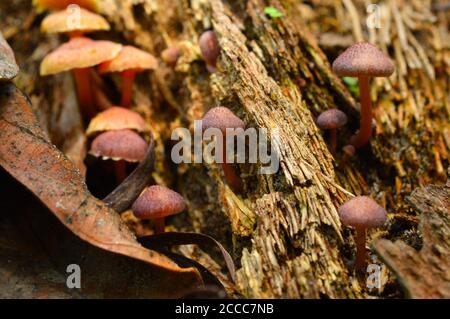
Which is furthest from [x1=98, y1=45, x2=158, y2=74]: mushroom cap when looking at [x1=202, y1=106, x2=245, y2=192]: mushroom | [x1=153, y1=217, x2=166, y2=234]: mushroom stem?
[x1=153, y1=217, x2=166, y2=234]: mushroom stem

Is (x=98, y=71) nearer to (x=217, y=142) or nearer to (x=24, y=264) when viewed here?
(x=217, y=142)

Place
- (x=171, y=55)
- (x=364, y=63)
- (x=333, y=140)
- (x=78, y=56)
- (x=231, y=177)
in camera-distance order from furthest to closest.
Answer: (x=171, y=55)
(x=78, y=56)
(x=333, y=140)
(x=231, y=177)
(x=364, y=63)

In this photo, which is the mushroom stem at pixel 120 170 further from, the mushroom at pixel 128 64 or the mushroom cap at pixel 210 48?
the mushroom cap at pixel 210 48

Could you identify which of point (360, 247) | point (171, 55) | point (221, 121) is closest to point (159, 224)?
point (221, 121)

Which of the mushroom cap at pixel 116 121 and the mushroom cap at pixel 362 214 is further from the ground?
the mushroom cap at pixel 362 214

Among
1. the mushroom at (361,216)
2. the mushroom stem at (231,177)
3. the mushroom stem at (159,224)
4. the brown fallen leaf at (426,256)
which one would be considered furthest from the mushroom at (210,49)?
the brown fallen leaf at (426,256)

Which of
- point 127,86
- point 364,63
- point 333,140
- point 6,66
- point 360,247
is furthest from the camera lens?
point 127,86

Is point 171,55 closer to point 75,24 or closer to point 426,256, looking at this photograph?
point 75,24

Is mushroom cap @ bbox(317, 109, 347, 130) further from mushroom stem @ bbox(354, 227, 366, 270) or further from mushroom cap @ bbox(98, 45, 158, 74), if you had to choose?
mushroom cap @ bbox(98, 45, 158, 74)
